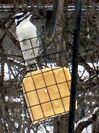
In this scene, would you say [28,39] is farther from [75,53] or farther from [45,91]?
[75,53]

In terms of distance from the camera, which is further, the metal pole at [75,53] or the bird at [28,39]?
the bird at [28,39]

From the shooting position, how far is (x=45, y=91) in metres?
2.00

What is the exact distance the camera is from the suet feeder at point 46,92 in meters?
1.98

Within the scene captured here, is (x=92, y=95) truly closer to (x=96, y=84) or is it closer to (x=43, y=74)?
(x=96, y=84)

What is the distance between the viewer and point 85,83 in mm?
4664

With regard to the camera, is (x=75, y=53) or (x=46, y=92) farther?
(x=46, y=92)

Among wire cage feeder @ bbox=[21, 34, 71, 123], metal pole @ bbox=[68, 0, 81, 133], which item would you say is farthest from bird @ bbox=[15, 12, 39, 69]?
metal pole @ bbox=[68, 0, 81, 133]

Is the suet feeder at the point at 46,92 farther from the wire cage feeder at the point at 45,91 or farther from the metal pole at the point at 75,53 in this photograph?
the metal pole at the point at 75,53

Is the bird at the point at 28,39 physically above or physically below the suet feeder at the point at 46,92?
above

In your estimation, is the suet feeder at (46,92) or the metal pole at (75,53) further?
the suet feeder at (46,92)

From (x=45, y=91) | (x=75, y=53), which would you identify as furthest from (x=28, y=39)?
(x=75, y=53)

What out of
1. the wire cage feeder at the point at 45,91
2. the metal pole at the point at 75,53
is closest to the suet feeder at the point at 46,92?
the wire cage feeder at the point at 45,91

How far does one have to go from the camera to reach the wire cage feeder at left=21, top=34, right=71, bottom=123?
1978 millimetres

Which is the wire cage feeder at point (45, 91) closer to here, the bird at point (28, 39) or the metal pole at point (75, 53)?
the bird at point (28, 39)
